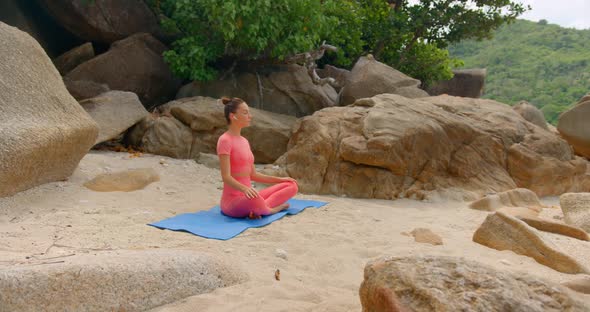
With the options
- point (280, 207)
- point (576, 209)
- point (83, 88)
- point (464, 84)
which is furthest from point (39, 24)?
point (464, 84)

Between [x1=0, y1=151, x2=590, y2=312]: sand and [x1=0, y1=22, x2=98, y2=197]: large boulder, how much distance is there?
0.21m

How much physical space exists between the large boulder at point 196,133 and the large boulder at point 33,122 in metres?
2.16

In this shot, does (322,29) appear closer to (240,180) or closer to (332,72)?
(332,72)

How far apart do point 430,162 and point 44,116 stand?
14.9ft

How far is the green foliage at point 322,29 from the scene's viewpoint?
8.35 metres

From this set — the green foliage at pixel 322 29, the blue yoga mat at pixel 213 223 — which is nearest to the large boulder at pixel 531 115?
the green foliage at pixel 322 29

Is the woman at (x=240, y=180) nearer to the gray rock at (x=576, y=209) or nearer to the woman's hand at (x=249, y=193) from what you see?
the woman's hand at (x=249, y=193)

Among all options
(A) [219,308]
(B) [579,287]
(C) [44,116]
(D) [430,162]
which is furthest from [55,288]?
(D) [430,162]

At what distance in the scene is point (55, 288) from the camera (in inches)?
92.0

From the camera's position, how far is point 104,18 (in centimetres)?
906

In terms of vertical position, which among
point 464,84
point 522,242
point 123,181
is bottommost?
point 123,181

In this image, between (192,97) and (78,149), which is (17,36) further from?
(192,97)

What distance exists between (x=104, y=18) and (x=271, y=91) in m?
3.17

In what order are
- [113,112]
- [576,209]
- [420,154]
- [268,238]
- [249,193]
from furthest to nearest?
[113,112]
[420,154]
[576,209]
[249,193]
[268,238]
